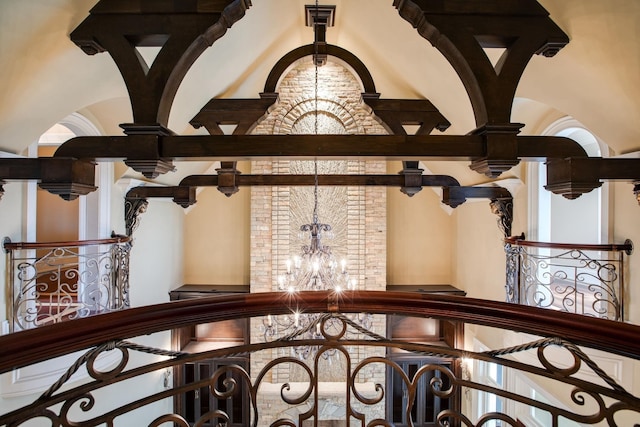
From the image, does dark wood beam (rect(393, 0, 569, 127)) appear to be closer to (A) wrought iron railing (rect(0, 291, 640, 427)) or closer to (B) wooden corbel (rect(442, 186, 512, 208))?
(A) wrought iron railing (rect(0, 291, 640, 427))

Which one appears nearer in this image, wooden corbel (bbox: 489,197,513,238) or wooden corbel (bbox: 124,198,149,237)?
wooden corbel (bbox: 489,197,513,238)

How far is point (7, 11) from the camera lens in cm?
192

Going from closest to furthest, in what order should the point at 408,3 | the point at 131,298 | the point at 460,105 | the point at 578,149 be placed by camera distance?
the point at 408,3 < the point at 578,149 < the point at 460,105 < the point at 131,298

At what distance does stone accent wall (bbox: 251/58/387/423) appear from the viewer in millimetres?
5605

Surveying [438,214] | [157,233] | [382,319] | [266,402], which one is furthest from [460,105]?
[266,402]

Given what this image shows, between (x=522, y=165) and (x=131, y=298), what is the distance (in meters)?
5.54

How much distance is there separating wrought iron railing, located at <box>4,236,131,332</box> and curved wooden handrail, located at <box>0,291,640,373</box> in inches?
72.8

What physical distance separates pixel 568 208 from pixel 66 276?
726 cm

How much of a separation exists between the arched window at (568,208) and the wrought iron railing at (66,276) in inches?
179

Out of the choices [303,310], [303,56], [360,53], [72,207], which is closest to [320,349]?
[303,310]

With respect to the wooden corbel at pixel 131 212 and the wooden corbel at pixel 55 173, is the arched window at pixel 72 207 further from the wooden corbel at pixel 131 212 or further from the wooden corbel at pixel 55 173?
the wooden corbel at pixel 55 173

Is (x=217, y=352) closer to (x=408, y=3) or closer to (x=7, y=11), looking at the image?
(x=408, y=3)

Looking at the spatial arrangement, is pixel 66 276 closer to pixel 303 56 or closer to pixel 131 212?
pixel 131 212

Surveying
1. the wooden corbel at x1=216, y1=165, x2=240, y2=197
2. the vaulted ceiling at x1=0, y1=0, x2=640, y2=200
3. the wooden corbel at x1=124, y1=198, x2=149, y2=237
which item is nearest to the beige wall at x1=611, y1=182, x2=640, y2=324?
the vaulted ceiling at x1=0, y1=0, x2=640, y2=200
